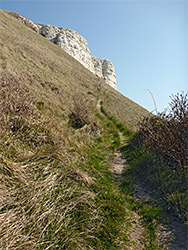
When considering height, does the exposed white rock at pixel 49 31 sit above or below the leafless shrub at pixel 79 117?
above

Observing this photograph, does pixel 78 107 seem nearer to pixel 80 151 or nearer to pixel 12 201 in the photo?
pixel 80 151

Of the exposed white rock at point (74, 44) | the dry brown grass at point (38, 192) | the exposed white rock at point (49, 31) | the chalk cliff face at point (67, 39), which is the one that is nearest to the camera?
the dry brown grass at point (38, 192)

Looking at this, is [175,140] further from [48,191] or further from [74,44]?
[74,44]

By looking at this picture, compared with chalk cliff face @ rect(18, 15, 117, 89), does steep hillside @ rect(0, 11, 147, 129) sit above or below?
below

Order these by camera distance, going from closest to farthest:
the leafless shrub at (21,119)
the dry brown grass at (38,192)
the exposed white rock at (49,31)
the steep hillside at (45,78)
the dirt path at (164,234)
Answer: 1. the dry brown grass at (38,192)
2. the dirt path at (164,234)
3. the leafless shrub at (21,119)
4. the steep hillside at (45,78)
5. the exposed white rock at (49,31)

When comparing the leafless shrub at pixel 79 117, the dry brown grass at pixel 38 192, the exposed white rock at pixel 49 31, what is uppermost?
the exposed white rock at pixel 49 31

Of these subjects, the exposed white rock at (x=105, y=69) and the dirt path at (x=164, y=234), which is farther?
the exposed white rock at (x=105, y=69)

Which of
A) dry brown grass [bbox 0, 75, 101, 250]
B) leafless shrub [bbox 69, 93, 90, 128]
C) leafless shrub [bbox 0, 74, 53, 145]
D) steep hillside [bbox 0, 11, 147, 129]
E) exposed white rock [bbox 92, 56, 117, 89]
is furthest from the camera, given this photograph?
exposed white rock [bbox 92, 56, 117, 89]

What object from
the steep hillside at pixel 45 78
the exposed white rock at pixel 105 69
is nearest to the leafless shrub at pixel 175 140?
the steep hillside at pixel 45 78

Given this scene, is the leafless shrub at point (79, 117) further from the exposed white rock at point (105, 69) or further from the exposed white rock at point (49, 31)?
the exposed white rock at point (105, 69)

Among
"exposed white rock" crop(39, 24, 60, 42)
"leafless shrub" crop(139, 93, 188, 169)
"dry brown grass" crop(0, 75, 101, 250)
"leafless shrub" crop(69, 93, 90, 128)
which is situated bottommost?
"dry brown grass" crop(0, 75, 101, 250)

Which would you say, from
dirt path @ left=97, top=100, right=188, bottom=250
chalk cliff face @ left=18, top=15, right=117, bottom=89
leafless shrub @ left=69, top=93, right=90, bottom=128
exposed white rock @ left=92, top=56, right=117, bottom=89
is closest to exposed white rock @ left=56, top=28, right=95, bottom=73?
chalk cliff face @ left=18, top=15, right=117, bottom=89

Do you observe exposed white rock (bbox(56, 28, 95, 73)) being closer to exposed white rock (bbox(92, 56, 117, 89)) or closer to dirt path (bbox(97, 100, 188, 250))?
exposed white rock (bbox(92, 56, 117, 89))

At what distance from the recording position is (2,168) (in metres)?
3.22
